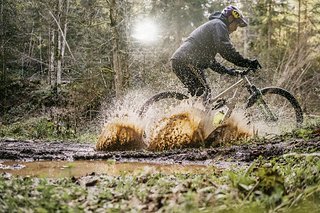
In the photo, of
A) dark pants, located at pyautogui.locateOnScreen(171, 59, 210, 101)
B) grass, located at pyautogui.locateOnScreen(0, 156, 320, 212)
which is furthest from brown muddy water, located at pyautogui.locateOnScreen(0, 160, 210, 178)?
dark pants, located at pyautogui.locateOnScreen(171, 59, 210, 101)

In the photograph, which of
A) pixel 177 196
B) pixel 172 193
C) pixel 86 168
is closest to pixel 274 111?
pixel 86 168

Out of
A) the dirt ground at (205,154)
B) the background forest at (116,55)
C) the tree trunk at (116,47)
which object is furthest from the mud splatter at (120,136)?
the tree trunk at (116,47)

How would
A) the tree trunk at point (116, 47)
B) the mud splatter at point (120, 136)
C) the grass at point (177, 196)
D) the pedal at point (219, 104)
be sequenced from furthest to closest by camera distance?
the tree trunk at point (116, 47), the pedal at point (219, 104), the mud splatter at point (120, 136), the grass at point (177, 196)

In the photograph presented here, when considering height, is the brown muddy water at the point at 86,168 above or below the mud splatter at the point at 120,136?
below

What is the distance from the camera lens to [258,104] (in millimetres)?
8234

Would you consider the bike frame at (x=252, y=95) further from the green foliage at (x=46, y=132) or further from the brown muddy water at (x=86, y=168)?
the green foliage at (x=46, y=132)

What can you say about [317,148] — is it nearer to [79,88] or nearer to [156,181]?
[156,181]

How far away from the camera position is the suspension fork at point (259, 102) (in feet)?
26.7

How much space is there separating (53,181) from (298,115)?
6.05 metres

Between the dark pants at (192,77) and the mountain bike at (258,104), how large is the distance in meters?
0.24

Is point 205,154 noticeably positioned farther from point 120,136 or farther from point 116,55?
point 116,55

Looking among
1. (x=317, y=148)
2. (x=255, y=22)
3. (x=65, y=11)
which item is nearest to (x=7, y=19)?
(x=65, y=11)

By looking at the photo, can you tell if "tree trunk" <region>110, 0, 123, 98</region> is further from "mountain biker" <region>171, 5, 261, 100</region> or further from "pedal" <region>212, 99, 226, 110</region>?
"pedal" <region>212, 99, 226, 110</region>

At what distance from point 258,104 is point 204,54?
143 cm
